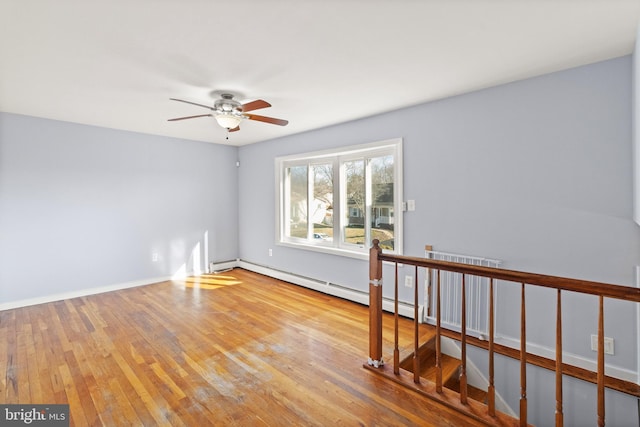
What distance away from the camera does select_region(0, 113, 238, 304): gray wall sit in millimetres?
3670

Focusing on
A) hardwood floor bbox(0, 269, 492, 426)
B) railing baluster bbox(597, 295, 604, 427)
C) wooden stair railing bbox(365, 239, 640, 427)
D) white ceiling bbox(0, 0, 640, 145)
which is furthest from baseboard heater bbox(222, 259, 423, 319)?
white ceiling bbox(0, 0, 640, 145)

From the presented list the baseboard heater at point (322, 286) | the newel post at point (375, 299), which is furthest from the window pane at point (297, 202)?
the newel post at point (375, 299)

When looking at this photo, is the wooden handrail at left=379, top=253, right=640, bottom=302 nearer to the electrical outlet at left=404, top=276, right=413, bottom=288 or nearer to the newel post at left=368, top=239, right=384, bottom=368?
the newel post at left=368, top=239, right=384, bottom=368

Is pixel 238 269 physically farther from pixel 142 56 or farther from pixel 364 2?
pixel 364 2

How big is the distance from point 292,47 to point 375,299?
1922mm

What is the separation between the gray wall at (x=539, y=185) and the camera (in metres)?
2.23

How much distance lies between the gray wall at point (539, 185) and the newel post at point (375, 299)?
120 centimetres

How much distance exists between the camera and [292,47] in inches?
82.5

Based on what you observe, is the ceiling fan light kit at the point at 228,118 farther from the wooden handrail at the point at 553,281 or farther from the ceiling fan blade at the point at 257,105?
the wooden handrail at the point at 553,281

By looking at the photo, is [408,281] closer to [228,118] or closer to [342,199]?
[342,199]

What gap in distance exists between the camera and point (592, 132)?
7.59 feet

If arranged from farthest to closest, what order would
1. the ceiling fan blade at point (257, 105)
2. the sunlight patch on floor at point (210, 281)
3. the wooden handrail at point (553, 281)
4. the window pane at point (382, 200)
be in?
1. the sunlight patch on floor at point (210, 281)
2. the window pane at point (382, 200)
3. the ceiling fan blade at point (257, 105)
4. the wooden handrail at point (553, 281)

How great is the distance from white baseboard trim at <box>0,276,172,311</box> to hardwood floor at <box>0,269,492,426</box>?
0.11m

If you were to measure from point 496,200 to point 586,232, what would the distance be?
0.68 metres
